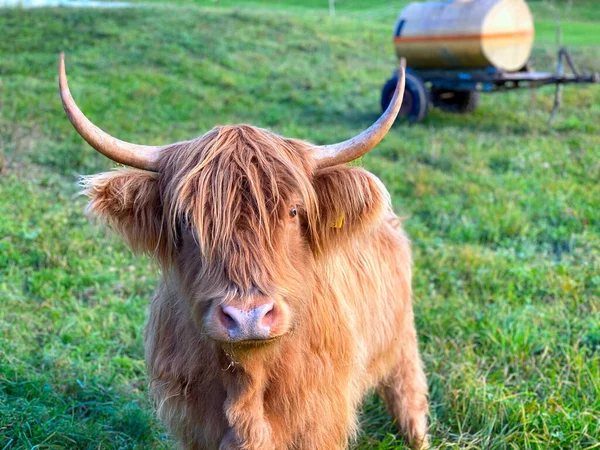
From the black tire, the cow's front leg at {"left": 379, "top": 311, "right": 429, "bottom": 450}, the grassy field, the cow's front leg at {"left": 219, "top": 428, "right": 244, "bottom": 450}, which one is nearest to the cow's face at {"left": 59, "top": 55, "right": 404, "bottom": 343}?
the cow's front leg at {"left": 219, "top": 428, "right": 244, "bottom": 450}

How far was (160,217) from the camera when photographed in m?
2.38

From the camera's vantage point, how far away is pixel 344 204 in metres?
2.38

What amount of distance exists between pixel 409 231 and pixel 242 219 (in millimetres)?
3850

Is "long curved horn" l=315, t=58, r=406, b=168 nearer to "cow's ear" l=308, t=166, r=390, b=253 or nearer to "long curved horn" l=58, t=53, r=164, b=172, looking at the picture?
"cow's ear" l=308, t=166, r=390, b=253

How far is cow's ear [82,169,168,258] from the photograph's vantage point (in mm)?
2207

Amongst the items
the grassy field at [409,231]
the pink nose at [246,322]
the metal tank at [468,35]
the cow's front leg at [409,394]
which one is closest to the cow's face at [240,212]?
the pink nose at [246,322]

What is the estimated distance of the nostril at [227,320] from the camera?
1899 millimetres

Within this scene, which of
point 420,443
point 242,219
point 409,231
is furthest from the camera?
point 409,231

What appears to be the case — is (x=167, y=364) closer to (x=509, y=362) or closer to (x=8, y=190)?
(x=509, y=362)

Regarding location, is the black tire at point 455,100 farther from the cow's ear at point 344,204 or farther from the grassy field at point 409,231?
the cow's ear at point 344,204

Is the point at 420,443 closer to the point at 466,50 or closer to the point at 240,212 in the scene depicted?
the point at 240,212

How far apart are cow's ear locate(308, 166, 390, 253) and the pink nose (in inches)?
22.3

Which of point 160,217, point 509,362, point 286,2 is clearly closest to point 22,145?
point 160,217

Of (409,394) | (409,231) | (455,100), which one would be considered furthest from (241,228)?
(455,100)
